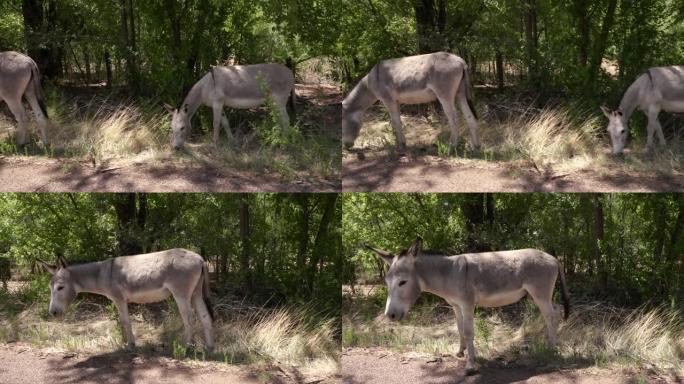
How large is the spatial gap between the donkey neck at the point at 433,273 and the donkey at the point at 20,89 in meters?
6.81

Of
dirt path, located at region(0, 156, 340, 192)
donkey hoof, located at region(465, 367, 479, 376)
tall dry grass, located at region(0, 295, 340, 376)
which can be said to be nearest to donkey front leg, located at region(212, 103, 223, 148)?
dirt path, located at region(0, 156, 340, 192)

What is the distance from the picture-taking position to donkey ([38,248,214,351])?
34.4 ft

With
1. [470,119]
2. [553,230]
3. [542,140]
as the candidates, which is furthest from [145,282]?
[553,230]

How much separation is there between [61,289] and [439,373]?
5.37 meters

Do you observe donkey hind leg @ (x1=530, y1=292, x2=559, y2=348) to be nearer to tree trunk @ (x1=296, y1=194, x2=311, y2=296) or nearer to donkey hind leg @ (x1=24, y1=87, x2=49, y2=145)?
tree trunk @ (x1=296, y1=194, x2=311, y2=296)

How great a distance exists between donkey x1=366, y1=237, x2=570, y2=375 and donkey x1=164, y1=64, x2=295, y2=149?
13.1 feet

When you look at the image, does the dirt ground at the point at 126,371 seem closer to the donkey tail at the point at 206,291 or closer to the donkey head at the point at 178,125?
the donkey tail at the point at 206,291

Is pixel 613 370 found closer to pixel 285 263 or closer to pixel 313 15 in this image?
pixel 285 263

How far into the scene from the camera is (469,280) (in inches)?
382

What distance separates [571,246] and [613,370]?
13.5 ft

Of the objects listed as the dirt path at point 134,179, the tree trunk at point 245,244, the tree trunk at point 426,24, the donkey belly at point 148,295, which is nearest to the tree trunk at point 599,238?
the tree trunk at point 426,24

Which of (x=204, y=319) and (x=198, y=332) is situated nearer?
(x=204, y=319)

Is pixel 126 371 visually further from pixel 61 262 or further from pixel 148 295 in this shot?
pixel 61 262

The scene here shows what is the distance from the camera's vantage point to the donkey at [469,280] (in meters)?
9.56
